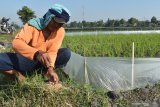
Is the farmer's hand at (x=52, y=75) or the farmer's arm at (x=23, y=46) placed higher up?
the farmer's arm at (x=23, y=46)

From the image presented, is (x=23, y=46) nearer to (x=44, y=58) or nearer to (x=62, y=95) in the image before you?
(x=44, y=58)

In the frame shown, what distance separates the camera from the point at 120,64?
15.3 feet

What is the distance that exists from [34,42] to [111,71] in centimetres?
122

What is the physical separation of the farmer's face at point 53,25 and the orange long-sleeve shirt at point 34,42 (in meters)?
0.07

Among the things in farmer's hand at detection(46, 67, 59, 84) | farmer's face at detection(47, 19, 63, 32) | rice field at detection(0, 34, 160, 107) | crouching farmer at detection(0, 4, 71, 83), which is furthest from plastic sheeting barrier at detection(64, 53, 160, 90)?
farmer's hand at detection(46, 67, 59, 84)

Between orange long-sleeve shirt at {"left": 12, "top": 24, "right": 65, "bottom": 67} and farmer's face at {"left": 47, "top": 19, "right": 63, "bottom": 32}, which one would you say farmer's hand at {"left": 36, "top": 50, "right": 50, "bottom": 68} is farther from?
farmer's face at {"left": 47, "top": 19, "right": 63, "bottom": 32}

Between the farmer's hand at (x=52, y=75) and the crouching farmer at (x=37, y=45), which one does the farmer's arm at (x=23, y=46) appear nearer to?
the crouching farmer at (x=37, y=45)

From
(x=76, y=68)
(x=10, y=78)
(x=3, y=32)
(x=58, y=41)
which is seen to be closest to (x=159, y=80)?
(x=76, y=68)

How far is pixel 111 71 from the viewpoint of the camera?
4.61 metres

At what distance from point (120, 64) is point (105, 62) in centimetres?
17

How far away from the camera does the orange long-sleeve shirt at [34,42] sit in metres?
3.51

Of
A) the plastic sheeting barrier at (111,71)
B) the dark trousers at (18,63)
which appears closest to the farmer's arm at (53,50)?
the dark trousers at (18,63)

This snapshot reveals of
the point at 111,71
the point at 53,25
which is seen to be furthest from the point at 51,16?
the point at 111,71

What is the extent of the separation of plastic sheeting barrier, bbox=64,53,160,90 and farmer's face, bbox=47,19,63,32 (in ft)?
2.47
